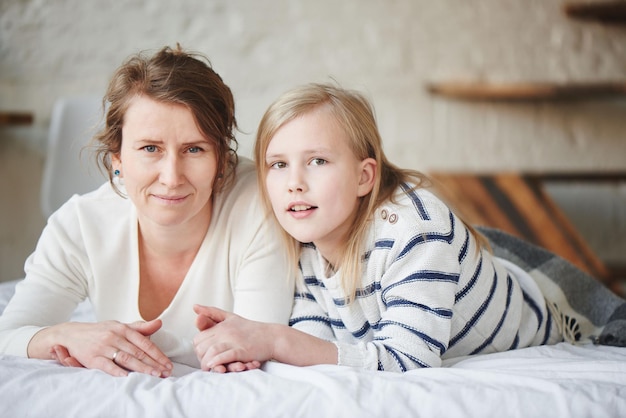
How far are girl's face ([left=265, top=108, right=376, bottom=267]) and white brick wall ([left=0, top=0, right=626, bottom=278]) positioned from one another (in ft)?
4.98

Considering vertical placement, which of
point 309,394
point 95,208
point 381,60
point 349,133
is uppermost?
point 381,60

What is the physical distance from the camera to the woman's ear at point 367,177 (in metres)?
1.13

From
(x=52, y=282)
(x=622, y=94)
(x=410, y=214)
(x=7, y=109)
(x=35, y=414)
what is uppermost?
(x=622, y=94)

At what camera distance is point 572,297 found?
1416mm

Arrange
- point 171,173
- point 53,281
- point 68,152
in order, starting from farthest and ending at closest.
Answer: point 68,152 < point 53,281 < point 171,173

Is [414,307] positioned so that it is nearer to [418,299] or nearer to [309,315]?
[418,299]

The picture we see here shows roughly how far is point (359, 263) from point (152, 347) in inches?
13.8

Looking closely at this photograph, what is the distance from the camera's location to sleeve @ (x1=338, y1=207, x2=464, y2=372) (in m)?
0.99

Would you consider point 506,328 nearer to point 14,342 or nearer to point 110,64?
point 14,342

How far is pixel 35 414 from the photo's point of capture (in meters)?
0.84

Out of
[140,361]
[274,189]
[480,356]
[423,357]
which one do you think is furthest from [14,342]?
[480,356]

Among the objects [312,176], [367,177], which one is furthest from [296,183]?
[367,177]

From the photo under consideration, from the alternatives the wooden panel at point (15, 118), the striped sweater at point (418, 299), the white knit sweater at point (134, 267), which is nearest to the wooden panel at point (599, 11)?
the striped sweater at point (418, 299)

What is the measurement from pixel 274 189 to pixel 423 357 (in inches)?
14.0
